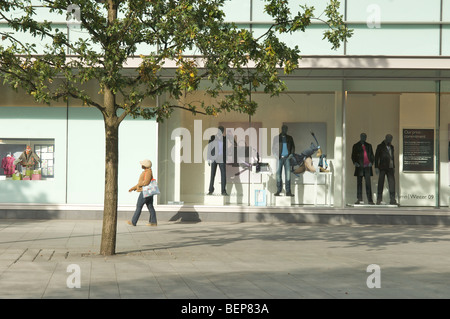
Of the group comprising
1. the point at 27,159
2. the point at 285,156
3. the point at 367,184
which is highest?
the point at 285,156

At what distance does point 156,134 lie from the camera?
21.0 metres

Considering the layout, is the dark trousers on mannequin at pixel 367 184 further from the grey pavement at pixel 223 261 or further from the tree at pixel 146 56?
the tree at pixel 146 56

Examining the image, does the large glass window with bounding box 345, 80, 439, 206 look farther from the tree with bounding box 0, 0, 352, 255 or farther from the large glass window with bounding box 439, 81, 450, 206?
the tree with bounding box 0, 0, 352, 255

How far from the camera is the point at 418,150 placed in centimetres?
2127

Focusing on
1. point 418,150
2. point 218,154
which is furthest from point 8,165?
point 418,150

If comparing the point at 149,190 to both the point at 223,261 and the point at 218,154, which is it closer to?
the point at 218,154

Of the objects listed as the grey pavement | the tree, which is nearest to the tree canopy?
the tree

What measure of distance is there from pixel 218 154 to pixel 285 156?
184 centimetres

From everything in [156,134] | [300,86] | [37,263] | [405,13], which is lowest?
[37,263]
